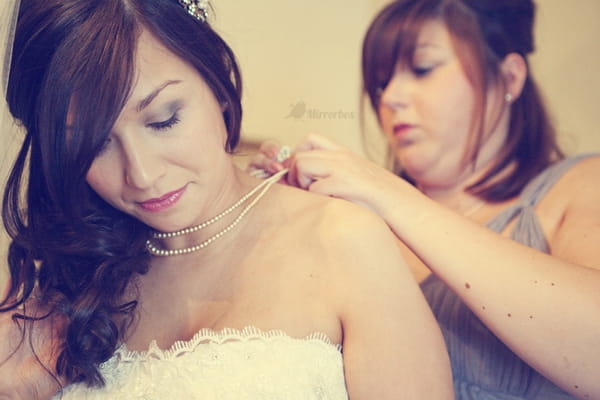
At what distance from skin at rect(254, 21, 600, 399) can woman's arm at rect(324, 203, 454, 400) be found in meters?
0.08

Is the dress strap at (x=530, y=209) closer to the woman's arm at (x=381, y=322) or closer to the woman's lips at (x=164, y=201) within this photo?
the woman's arm at (x=381, y=322)

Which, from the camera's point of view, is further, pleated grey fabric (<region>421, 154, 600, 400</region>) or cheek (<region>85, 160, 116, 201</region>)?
pleated grey fabric (<region>421, 154, 600, 400</region>)

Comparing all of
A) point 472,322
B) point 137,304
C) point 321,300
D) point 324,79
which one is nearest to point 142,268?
point 137,304

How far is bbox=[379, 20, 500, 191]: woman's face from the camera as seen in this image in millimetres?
1355

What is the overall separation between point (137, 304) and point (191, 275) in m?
0.11

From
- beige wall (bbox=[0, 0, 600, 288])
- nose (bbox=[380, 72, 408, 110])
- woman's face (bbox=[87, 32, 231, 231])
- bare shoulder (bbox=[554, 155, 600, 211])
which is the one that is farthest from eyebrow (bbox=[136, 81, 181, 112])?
bare shoulder (bbox=[554, 155, 600, 211])

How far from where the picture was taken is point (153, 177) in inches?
35.2

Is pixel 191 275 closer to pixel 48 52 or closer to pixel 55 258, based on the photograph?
pixel 55 258

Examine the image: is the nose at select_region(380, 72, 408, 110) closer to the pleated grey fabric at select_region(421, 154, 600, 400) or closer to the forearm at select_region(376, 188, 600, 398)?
the pleated grey fabric at select_region(421, 154, 600, 400)

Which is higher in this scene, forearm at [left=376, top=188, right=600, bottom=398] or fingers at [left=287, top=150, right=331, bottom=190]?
fingers at [left=287, top=150, right=331, bottom=190]

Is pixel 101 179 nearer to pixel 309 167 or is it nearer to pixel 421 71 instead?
pixel 309 167

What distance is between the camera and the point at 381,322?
882 mm

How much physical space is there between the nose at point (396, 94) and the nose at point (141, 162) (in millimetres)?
679

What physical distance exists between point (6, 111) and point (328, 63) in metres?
0.90
